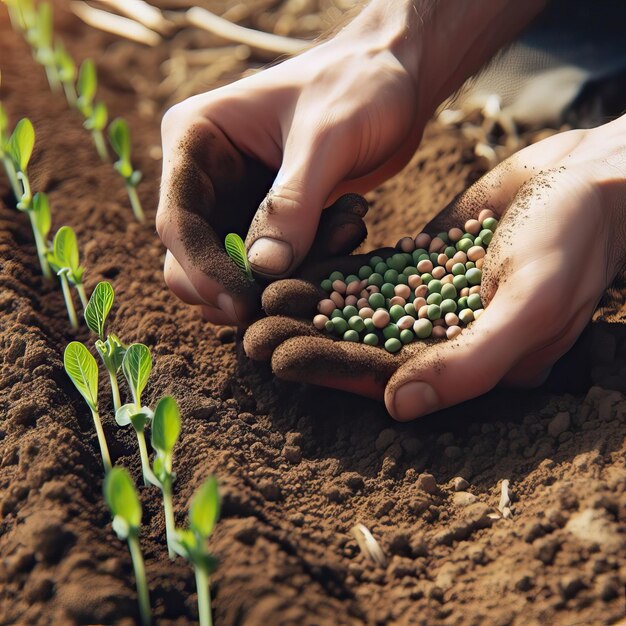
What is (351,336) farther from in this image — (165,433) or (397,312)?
(165,433)

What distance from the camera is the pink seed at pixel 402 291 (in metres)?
1.55

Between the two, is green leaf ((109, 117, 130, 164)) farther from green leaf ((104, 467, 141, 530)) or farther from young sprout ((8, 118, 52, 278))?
green leaf ((104, 467, 141, 530))

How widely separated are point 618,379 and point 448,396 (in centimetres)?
34

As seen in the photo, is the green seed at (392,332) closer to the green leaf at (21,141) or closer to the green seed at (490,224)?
the green seed at (490,224)

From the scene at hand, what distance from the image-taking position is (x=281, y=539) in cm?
118

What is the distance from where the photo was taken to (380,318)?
150 centimetres

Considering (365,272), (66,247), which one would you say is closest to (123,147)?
(66,247)

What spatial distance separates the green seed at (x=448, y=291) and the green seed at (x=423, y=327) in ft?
0.27

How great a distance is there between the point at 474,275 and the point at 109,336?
0.69 meters

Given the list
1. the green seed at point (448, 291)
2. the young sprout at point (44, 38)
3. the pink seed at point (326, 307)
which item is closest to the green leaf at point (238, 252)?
the pink seed at point (326, 307)

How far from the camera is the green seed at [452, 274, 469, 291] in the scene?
154 centimetres

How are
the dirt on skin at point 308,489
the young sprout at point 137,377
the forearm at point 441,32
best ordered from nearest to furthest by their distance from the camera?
the dirt on skin at point 308,489, the young sprout at point 137,377, the forearm at point 441,32

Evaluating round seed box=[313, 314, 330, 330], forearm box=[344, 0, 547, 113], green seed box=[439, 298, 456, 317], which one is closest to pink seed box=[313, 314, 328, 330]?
round seed box=[313, 314, 330, 330]

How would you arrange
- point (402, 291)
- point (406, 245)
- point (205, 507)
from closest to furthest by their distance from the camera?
point (205, 507) → point (402, 291) → point (406, 245)
